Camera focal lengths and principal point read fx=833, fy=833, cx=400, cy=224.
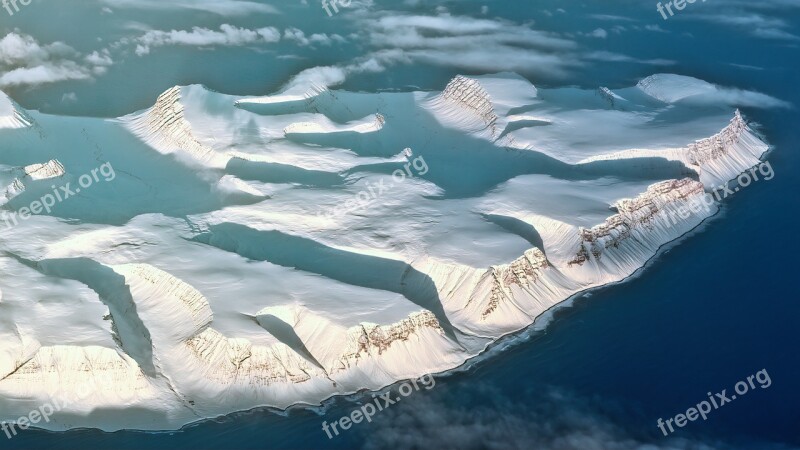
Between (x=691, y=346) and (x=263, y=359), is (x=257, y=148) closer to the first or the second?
(x=263, y=359)

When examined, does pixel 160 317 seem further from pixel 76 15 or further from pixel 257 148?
pixel 76 15

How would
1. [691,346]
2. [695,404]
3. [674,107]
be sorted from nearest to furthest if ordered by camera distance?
[695,404]
[691,346]
[674,107]

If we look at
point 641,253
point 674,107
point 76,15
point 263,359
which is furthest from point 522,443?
point 76,15

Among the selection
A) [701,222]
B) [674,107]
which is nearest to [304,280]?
[701,222]

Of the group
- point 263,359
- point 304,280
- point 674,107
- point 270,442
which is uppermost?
point 674,107

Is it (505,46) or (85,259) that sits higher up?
(505,46)

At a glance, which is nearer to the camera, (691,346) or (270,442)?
(270,442)

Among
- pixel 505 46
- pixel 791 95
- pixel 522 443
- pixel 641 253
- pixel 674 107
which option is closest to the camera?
pixel 522 443
